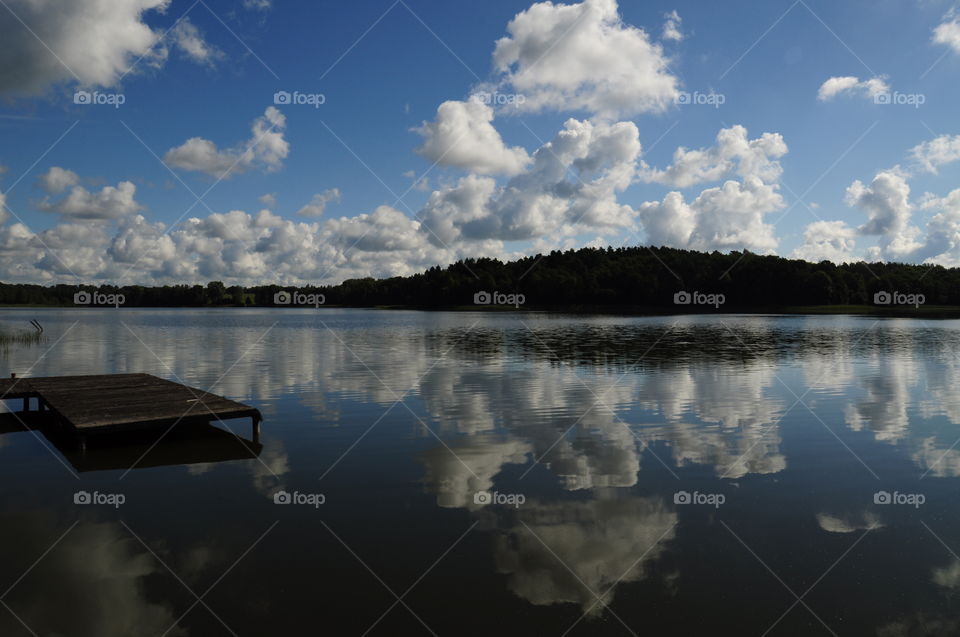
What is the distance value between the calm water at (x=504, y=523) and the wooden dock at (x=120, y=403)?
0.78 m

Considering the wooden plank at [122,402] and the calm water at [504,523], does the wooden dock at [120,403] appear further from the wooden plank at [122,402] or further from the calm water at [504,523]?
the calm water at [504,523]

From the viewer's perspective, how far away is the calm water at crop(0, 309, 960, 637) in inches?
331

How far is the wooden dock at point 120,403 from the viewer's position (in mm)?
18344

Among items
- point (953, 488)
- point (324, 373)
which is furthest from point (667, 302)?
point (953, 488)

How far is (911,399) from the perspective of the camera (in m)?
25.1

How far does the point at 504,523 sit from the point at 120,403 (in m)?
15.9

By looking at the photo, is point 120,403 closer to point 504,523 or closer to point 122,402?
point 122,402

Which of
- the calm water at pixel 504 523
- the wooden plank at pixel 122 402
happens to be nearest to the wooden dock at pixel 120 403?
the wooden plank at pixel 122 402

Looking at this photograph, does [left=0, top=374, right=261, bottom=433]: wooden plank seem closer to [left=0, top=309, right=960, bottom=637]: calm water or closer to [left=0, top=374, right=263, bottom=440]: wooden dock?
[left=0, top=374, right=263, bottom=440]: wooden dock

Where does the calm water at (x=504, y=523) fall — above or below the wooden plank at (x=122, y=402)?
below

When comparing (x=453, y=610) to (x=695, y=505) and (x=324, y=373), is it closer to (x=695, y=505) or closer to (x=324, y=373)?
(x=695, y=505)

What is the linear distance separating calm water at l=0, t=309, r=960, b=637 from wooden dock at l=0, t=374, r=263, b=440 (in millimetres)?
775

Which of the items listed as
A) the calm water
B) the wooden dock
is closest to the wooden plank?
the wooden dock

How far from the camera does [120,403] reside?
21.3m
